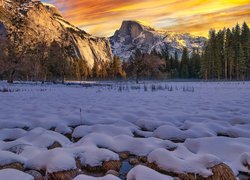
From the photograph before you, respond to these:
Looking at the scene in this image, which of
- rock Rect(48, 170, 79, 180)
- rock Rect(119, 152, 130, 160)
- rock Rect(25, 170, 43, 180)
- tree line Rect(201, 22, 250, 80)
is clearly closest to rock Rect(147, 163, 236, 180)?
rock Rect(119, 152, 130, 160)

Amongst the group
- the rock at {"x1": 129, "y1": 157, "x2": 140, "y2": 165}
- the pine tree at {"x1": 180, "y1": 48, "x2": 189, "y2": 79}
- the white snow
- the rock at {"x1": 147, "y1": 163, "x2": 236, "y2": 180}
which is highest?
the pine tree at {"x1": 180, "y1": 48, "x2": 189, "y2": 79}

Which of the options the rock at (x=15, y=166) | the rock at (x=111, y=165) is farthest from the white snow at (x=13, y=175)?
the rock at (x=111, y=165)

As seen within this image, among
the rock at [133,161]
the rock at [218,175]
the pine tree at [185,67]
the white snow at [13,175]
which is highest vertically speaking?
the pine tree at [185,67]

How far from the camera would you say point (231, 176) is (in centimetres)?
315

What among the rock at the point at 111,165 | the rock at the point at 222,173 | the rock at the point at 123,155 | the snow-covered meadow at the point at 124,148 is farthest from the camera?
the rock at the point at 123,155

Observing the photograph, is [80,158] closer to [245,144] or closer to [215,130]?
[245,144]

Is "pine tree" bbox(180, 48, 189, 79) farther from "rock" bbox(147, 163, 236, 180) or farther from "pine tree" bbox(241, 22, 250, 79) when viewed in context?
"rock" bbox(147, 163, 236, 180)

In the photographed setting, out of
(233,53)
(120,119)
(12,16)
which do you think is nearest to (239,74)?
(233,53)

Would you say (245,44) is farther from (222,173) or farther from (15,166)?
(15,166)

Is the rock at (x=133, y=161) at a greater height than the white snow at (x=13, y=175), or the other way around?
the white snow at (x=13, y=175)

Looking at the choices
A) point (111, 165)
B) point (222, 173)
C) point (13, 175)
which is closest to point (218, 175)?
point (222, 173)

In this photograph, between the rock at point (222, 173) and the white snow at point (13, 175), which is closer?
the white snow at point (13, 175)

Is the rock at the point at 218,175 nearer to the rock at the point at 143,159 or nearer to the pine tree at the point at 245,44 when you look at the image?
the rock at the point at 143,159

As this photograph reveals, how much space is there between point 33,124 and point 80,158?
2.80 m
